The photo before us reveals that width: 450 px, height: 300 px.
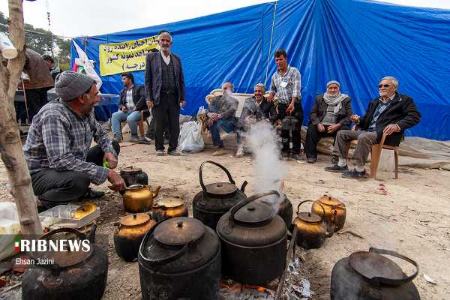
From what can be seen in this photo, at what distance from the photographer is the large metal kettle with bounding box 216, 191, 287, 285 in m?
1.87

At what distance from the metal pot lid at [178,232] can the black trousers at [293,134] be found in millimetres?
4595

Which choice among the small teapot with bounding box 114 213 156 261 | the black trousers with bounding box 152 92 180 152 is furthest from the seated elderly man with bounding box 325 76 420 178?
the small teapot with bounding box 114 213 156 261

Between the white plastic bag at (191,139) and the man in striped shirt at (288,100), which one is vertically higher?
the man in striped shirt at (288,100)

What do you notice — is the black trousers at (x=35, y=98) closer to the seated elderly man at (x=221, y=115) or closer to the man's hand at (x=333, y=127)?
the seated elderly man at (x=221, y=115)

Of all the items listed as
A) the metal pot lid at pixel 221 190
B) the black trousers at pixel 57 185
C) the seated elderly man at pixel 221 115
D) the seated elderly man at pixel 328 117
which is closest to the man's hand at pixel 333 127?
the seated elderly man at pixel 328 117

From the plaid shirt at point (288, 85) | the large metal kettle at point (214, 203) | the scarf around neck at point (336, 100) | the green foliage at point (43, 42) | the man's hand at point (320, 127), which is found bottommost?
the large metal kettle at point (214, 203)

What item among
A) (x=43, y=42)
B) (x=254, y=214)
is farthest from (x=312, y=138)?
(x=43, y=42)

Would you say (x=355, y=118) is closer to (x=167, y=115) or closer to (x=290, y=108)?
(x=290, y=108)

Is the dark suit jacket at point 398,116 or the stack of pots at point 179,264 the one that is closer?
the stack of pots at point 179,264

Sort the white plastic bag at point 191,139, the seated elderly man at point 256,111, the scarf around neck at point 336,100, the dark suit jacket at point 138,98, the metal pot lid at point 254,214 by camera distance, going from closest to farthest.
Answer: the metal pot lid at point 254,214 → the scarf around neck at point 336,100 → the seated elderly man at point 256,111 → the white plastic bag at point 191,139 → the dark suit jacket at point 138,98

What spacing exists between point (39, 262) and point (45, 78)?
591cm

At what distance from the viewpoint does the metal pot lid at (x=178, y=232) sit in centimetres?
165

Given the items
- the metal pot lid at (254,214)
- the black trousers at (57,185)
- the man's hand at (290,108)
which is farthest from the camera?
the man's hand at (290,108)

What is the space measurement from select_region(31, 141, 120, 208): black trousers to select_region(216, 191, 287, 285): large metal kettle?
1.75 metres
